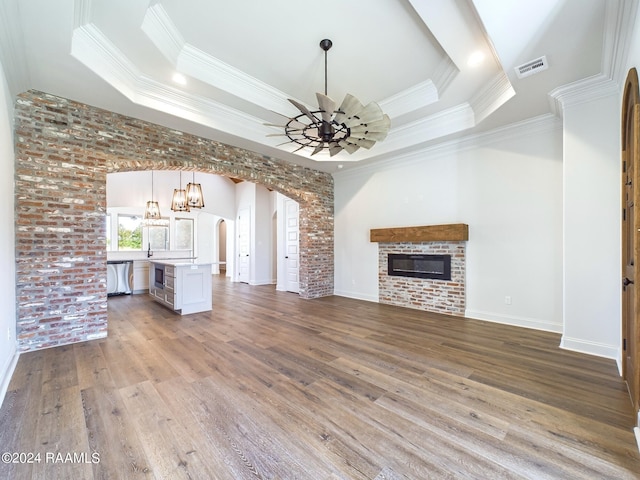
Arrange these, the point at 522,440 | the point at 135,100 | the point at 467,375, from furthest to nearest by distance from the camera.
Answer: the point at 135,100 < the point at 467,375 < the point at 522,440

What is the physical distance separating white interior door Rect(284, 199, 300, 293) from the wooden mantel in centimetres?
243

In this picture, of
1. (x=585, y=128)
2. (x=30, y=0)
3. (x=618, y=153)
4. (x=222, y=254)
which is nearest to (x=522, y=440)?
(x=618, y=153)

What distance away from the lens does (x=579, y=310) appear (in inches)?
127

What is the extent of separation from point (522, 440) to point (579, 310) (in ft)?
7.37

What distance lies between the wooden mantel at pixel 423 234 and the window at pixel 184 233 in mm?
7770

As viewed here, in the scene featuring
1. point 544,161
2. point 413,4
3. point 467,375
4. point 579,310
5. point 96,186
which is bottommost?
point 467,375

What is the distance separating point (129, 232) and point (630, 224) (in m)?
11.0

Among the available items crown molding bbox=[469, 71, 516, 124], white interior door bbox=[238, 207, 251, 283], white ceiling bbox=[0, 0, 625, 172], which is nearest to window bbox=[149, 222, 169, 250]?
white interior door bbox=[238, 207, 251, 283]

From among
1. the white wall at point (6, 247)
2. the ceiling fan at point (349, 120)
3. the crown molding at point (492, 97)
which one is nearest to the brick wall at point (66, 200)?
the white wall at point (6, 247)

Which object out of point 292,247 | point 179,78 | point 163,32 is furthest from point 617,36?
point 292,247

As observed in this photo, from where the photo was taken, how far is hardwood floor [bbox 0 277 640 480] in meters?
1.60

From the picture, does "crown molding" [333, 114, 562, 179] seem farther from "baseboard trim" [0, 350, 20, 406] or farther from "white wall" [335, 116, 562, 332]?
"baseboard trim" [0, 350, 20, 406]

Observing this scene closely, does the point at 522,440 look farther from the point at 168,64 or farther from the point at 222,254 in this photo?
the point at 222,254

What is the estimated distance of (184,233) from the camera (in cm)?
1073
